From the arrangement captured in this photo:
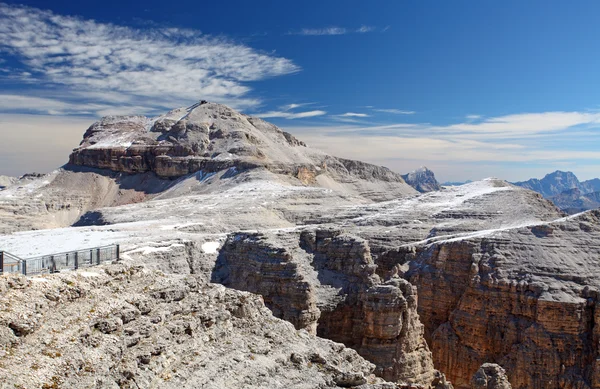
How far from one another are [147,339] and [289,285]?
21507mm

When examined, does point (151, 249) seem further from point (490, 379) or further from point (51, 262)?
point (51, 262)

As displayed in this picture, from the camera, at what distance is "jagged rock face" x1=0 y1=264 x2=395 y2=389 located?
30.7 ft

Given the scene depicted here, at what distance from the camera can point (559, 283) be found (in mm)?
37094

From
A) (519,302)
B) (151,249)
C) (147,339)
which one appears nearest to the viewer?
(147,339)

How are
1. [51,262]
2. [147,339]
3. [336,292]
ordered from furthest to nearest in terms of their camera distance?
[336,292]
[51,262]
[147,339]

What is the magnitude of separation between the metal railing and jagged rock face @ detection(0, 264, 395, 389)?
1.50 metres

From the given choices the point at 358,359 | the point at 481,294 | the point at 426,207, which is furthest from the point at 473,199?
the point at 358,359

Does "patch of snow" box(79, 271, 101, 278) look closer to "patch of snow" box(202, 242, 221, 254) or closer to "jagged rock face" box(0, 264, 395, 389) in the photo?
"jagged rock face" box(0, 264, 395, 389)

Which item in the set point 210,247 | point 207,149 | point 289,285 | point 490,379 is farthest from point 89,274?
point 207,149

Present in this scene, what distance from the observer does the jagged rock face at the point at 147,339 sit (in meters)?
9.37

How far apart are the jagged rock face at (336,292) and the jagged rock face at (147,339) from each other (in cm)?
1150

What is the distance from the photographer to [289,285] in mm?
32531

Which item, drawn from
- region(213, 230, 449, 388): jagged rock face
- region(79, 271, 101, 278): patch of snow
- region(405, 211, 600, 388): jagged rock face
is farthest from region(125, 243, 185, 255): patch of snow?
region(79, 271, 101, 278): patch of snow

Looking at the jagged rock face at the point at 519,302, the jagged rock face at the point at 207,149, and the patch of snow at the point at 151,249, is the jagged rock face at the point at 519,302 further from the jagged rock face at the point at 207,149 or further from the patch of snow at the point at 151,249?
the jagged rock face at the point at 207,149
